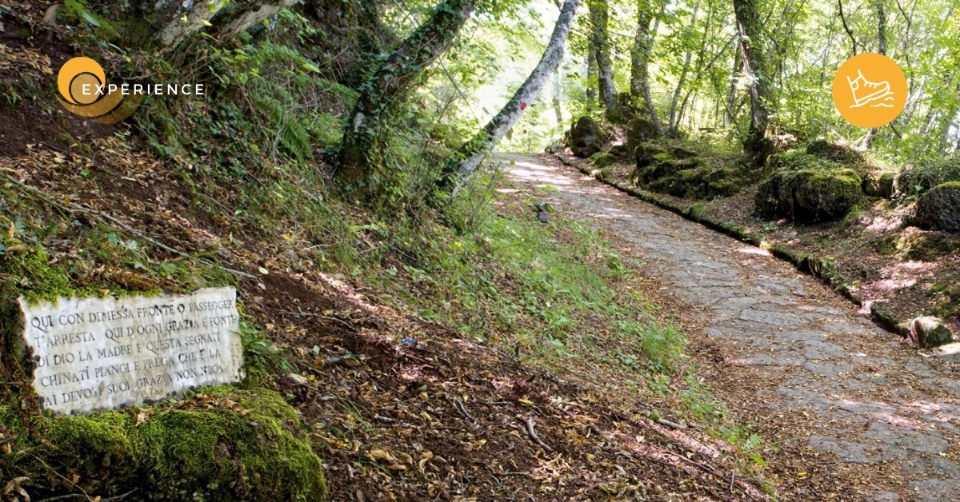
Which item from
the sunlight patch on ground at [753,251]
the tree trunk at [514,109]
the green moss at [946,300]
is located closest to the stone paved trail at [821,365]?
the sunlight patch on ground at [753,251]

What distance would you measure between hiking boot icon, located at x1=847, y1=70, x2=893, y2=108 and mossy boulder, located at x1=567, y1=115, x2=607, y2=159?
27.9 feet

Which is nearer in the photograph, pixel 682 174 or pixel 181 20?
pixel 181 20

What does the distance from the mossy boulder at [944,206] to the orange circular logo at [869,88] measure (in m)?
3.92

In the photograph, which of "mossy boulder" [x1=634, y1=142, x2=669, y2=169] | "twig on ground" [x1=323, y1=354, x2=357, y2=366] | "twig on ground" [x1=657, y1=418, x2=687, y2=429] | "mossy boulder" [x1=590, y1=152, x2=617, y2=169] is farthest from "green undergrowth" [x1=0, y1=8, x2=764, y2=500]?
"mossy boulder" [x1=590, y1=152, x2=617, y2=169]

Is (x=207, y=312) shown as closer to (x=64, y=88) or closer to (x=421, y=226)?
(x=64, y=88)

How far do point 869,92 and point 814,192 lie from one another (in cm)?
331

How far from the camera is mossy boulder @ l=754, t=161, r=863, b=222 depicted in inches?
440

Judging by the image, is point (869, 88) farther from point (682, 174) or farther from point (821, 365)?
point (821, 365)

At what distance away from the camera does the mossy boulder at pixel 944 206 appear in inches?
361

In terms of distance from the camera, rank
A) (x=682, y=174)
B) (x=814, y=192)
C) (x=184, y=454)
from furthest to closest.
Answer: (x=682, y=174) → (x=814, y=192) → (x=184, y=454)

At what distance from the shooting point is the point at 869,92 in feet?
42.7

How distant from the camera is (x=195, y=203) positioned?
15.0 ft

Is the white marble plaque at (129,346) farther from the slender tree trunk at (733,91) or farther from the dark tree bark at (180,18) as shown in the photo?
the slender tree trunk at (733,91)

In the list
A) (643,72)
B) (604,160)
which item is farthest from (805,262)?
(604,160)
